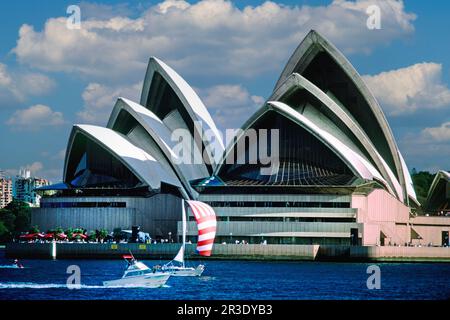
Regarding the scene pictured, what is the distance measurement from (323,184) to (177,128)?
19613mm

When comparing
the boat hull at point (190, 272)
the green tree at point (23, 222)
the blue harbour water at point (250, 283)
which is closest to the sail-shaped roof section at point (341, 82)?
the blue harbour water at point (250, 283)

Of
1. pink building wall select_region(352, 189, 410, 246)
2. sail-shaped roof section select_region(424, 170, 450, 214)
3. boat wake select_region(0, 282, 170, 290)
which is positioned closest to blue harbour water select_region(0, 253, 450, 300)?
boat wake select_region(0, 282, 170, 290)

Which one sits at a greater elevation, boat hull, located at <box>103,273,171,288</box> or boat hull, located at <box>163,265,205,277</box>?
boat hull, located at <box>163,265,205,277</box>

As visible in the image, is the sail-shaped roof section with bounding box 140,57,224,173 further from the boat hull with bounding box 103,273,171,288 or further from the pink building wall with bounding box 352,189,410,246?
the boat hull with bounding box 103,273,171,288

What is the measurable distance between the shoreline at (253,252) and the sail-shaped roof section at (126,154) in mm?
11662

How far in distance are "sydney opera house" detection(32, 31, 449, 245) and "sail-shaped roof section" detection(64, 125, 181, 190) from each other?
12 cm

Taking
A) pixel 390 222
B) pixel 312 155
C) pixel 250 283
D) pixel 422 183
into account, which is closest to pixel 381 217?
pixel 390 222

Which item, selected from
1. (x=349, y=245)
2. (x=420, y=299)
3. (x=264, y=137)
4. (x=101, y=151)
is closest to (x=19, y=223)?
(x=101, y=151)

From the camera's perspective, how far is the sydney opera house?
10088 centimetres

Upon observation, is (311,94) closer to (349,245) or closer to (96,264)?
(349,245)

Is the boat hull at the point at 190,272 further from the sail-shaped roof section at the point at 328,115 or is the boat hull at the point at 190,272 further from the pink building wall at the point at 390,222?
the sail-shaped roof section at the point at 328,115

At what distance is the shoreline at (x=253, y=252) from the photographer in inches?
3797

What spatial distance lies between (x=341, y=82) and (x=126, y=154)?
22.6 meters
